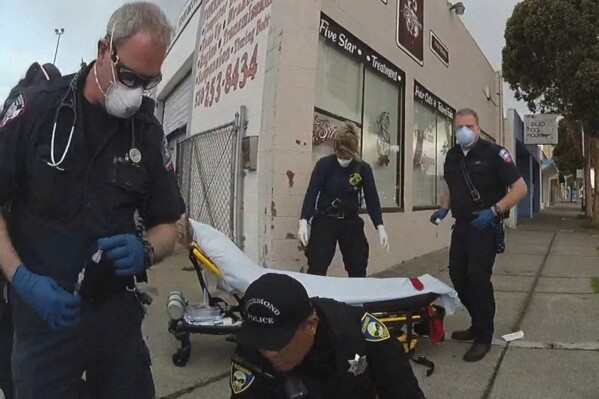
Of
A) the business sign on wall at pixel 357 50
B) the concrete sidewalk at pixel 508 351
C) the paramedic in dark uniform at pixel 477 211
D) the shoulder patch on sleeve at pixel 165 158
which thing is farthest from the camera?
the business sign on wall at pixel 357 50

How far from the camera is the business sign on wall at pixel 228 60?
23.5 ft

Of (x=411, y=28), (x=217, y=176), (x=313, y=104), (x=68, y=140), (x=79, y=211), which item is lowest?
(x=79, y=211)

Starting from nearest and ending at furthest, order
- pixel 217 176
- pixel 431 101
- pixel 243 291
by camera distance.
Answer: pixel 243 291 → pixel 217 176 → pixel 431 101

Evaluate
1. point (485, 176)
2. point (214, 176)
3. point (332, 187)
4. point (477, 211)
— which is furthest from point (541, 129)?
point (477, 211)

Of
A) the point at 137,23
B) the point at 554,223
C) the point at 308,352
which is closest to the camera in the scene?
the point at 137,23

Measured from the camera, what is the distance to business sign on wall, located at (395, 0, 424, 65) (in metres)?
9.71

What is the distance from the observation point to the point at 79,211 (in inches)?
71.6

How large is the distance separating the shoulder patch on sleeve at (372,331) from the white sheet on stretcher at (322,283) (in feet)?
6.84

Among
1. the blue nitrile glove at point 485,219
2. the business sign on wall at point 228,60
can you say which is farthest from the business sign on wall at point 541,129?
the blue nitrile glove at point 485,219

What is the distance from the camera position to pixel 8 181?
5.70 ft

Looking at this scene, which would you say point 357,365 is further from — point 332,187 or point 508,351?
point 332,187

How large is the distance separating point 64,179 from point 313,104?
5.14 m

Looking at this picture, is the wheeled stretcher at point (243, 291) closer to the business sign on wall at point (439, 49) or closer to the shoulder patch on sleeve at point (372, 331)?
the shoulder patch on sleeve at point (372, 331)

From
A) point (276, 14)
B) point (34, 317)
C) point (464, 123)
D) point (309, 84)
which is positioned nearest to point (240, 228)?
point (309, 84)
